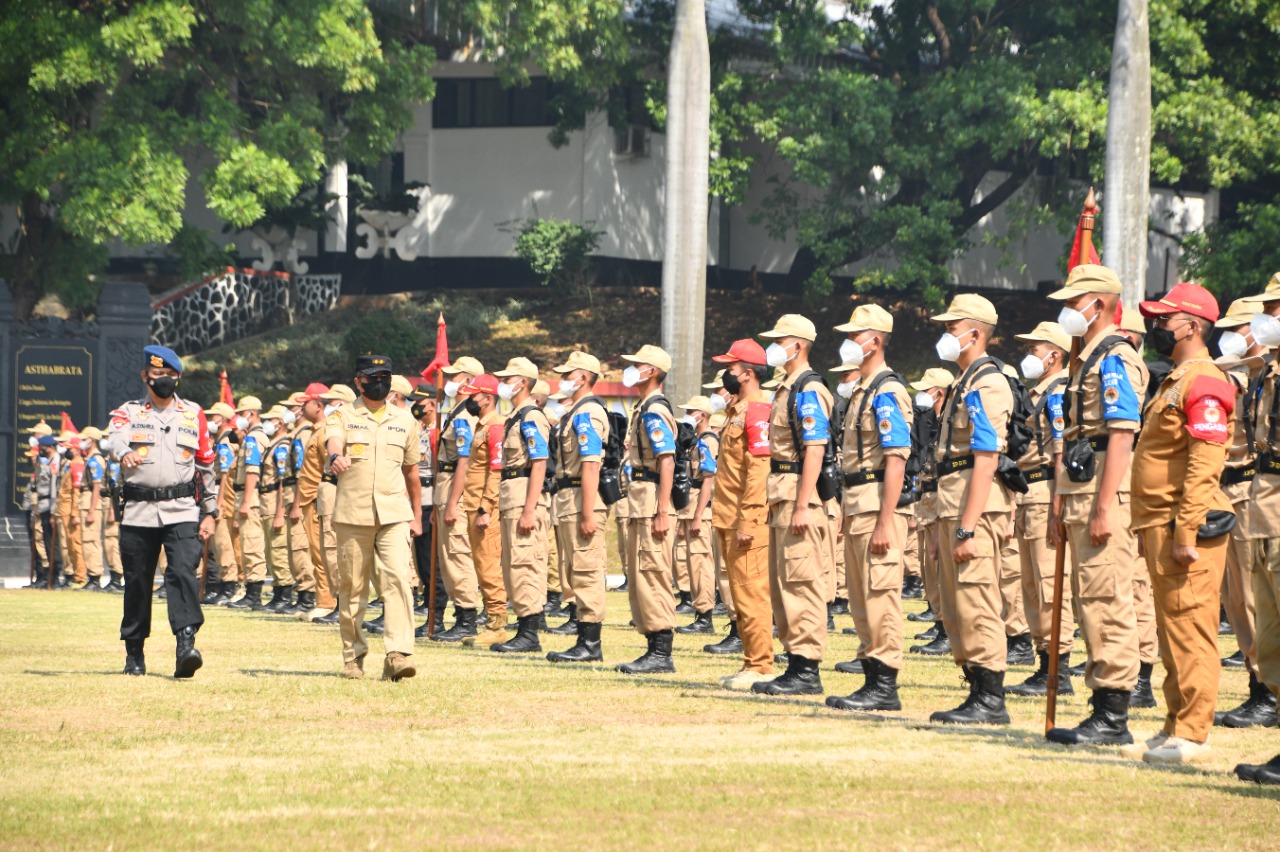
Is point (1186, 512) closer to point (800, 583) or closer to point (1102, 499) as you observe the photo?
point (1102, 499)

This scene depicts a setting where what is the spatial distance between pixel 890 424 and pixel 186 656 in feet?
16.1

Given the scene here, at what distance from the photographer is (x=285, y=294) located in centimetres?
3934

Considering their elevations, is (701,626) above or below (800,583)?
below

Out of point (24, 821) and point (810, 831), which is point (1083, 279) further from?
point (24, 821)

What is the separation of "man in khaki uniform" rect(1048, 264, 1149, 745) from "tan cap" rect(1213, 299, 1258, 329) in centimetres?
66

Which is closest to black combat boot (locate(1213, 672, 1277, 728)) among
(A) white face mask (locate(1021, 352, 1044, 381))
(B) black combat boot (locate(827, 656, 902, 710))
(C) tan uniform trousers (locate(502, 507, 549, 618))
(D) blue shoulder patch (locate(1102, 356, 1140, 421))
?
(B) black combat boot (locate(827, 656, 902, 710))

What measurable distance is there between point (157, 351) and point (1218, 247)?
20.6 m

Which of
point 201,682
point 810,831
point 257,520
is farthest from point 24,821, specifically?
point 257,520

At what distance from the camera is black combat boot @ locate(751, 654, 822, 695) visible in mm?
10867

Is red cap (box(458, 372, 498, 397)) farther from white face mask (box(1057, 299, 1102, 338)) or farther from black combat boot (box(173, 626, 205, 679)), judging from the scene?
white face mask (box(1057, 299, 1102, 338))

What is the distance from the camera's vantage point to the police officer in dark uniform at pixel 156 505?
474 inches

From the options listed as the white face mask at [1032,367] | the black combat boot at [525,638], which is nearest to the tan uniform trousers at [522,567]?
the black combat boot at [525,638]

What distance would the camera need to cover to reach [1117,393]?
8852mm

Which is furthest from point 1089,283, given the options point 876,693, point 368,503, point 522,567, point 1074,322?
point 522,567
